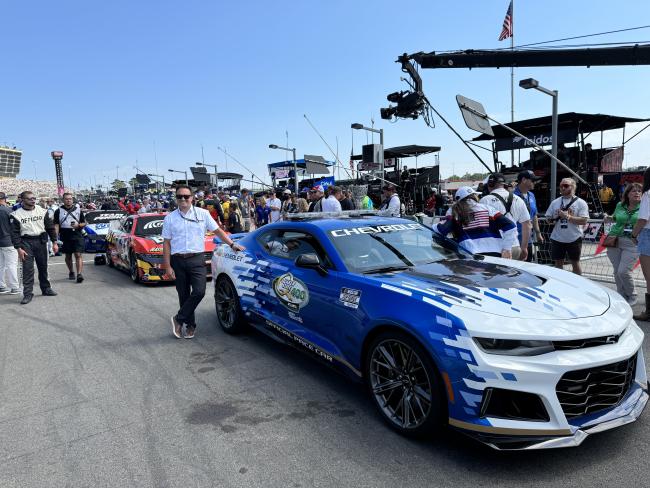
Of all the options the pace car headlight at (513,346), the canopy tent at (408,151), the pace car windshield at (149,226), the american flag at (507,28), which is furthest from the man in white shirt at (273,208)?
the american flag at (507,28)

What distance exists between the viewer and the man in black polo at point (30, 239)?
7.77 m

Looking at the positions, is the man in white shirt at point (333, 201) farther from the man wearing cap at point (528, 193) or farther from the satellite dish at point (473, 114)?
the man wearing cap at point (528, 193)

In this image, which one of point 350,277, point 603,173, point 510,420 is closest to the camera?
Result: point 510,420

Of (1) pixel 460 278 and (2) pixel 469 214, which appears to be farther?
(2) pixel 469 214

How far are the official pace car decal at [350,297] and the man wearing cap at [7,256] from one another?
289 inches

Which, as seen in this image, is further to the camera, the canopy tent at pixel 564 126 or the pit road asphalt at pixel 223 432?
the canopy tent at pixel 564 126

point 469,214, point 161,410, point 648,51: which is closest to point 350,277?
point 161,410

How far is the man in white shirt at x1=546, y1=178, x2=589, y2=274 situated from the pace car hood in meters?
3.08

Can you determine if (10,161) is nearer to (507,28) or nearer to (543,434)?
(507,28)

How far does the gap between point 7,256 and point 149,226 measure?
2562 millimetres

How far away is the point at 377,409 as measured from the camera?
3.20 meters

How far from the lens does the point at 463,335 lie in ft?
8.41

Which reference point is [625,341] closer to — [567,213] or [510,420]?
[510,420]

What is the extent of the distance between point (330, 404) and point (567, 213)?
15.4 ft
